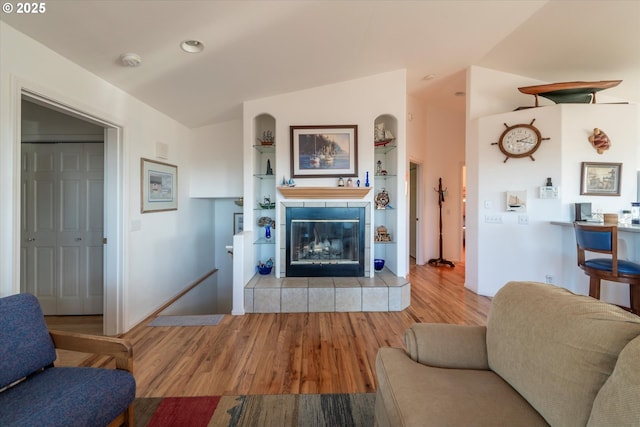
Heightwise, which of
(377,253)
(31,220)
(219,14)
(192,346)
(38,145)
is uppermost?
(219,14)

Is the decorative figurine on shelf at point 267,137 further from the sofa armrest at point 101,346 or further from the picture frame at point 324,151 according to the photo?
the sofa armrest at point 101,346

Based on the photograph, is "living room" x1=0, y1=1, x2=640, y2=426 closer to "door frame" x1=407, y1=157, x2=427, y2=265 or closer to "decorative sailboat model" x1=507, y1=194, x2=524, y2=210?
"decorative sailboat model" x1=507, y1=194, x2=524, y2=210

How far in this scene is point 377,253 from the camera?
4.00 m

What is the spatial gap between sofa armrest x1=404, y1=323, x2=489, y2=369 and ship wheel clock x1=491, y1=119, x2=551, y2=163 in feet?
9.90

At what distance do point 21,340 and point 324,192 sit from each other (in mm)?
2703

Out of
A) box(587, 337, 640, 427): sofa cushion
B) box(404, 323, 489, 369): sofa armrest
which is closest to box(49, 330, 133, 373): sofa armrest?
box(404, 323, 489, 369): sofa armrest

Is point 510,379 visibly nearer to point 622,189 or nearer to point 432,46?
point 432,46

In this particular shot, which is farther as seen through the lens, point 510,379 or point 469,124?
point 469,124

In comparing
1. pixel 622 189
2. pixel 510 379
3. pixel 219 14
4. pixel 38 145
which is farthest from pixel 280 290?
pixel 622 189

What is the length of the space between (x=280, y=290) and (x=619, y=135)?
14.4ft

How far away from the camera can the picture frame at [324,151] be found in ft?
11.6

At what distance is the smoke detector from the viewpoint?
7.07 feet

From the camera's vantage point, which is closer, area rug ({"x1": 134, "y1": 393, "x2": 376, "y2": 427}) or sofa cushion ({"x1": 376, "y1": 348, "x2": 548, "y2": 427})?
sofa cushion ({"x1": 376, "y1": 348, "x2": 548, "y2": 427})

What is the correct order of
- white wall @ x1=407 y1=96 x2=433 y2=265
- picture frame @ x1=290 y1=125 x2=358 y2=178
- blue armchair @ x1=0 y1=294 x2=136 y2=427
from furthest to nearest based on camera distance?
white wall @ x1=407 y1=96 x2=433 y2=265, picture frame @ x1=290 y1=125 x2=358 y2=178, blue armchair @ x1=0 y1=294 x2=136 y2=427
